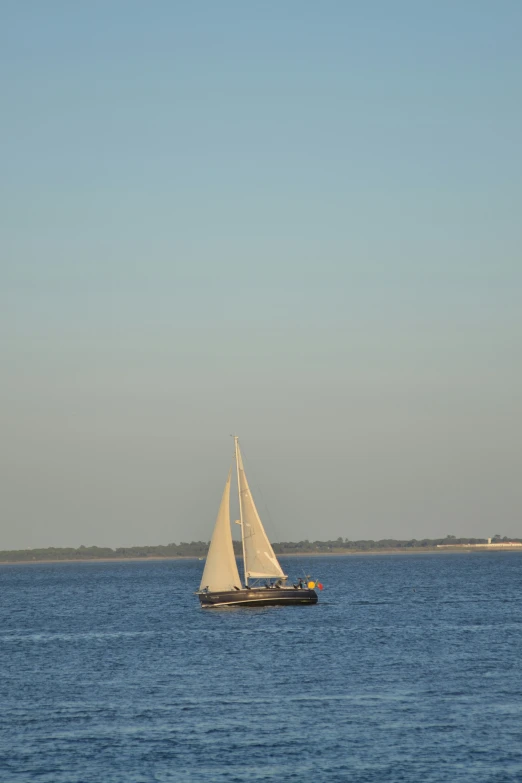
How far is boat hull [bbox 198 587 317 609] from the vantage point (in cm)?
10056

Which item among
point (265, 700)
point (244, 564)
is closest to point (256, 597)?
point (244, 564)

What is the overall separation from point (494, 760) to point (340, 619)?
5622cm

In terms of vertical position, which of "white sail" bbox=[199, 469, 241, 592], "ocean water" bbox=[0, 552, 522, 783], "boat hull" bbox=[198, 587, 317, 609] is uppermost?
"white sail" bbox=[199, 469, 241, 592]

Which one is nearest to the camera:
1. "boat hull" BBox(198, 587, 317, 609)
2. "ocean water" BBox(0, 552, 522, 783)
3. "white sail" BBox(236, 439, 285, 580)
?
"ocean water" BBox(0, 552, 522, 783)

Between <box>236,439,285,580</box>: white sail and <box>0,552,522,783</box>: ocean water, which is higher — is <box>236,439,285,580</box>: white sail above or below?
above

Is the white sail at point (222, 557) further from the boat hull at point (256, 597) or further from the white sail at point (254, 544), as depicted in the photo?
the white sail at point (254, 544)

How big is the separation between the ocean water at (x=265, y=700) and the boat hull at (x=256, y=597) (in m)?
3.73

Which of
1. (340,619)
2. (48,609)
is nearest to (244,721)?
(340,619)

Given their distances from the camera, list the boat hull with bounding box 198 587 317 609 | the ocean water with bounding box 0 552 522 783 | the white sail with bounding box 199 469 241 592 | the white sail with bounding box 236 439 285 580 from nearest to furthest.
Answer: the ocean water with bounding box 0 552 522 783 < the white sail with bounding box 199 469 241 592 < the boat hull with bounding box 198 587 317 609 < the white sail with bounding box 236 439 285 580

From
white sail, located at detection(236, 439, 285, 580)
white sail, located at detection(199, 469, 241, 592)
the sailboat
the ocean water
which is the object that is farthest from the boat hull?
the ocean water

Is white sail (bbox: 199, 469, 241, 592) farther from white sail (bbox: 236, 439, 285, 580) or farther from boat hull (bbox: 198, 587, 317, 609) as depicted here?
white sail (bbox: 236, 439, 285, 580)

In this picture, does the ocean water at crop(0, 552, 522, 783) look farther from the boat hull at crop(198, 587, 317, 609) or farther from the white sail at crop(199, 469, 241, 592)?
the white sail at crop(199, 469, 241, 592)

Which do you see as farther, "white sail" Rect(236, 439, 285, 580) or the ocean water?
"white sail" Rect(236, 439, 285, 580)

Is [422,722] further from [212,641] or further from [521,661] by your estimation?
[212,641]
